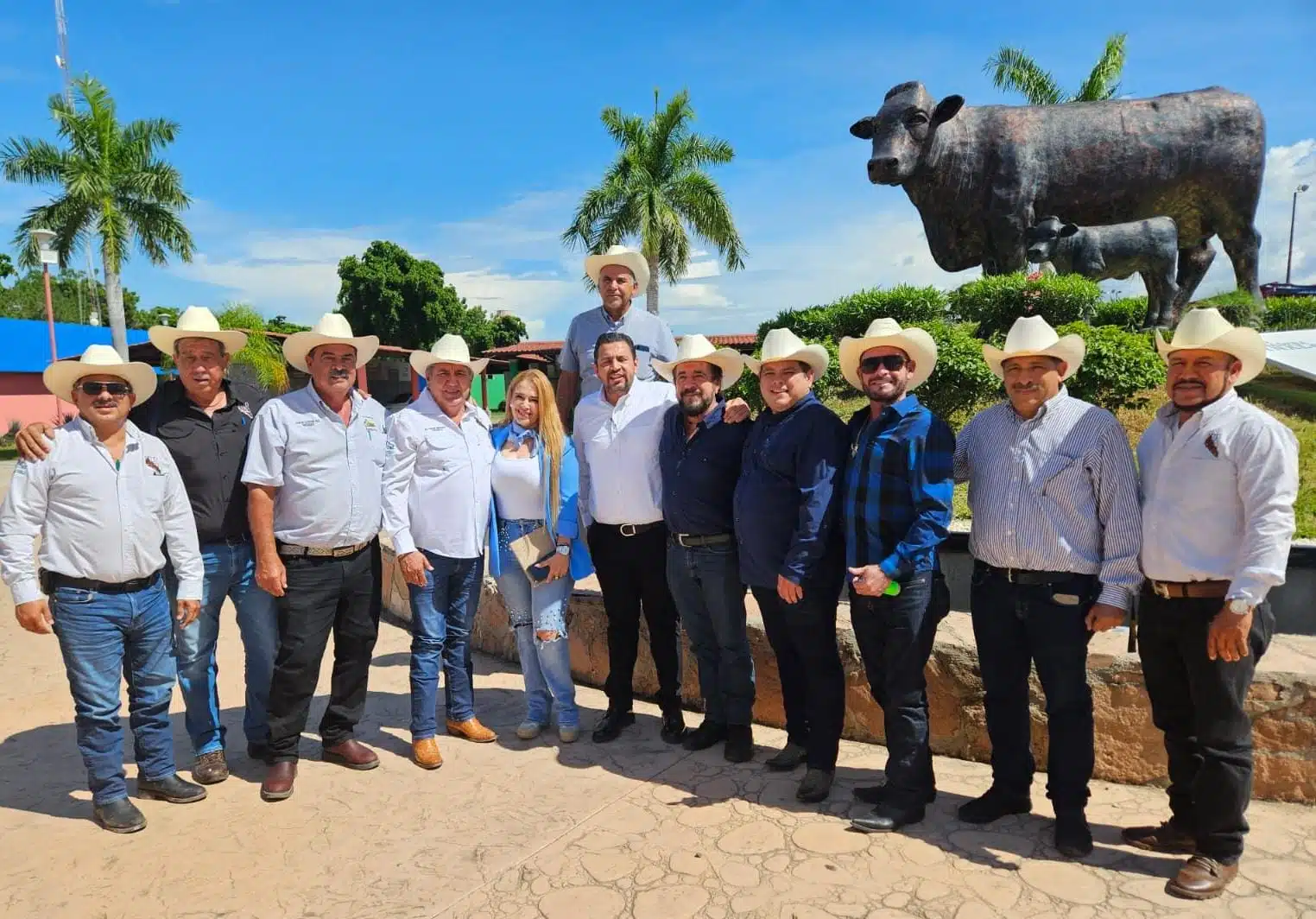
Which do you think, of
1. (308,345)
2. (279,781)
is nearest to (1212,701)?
(279,781)

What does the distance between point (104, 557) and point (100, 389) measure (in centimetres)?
68

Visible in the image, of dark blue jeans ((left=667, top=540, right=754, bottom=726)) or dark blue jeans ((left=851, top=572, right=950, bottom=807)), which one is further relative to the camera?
dark blue jeans ((left=667, top=540, right=754, bottom=726))

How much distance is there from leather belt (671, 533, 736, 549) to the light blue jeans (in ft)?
6.24

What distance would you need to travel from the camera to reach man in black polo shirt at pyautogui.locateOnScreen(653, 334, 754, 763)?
12.1 feet

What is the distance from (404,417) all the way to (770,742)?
2.38m

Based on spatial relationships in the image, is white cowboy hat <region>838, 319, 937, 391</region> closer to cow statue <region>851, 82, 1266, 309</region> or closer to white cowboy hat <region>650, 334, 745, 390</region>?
white cowboy hat <region>650, 334, 745, 390</region>

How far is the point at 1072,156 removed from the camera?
693 centimetres

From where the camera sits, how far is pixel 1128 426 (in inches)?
242

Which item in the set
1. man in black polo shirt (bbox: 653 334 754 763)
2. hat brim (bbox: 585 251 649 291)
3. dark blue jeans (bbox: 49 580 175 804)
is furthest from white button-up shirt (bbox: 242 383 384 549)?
hat brim (bbox: 585 251 649 291)

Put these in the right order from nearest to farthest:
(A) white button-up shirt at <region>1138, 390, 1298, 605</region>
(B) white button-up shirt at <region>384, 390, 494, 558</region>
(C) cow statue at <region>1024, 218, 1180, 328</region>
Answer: (A) white button-up shirt at <region>1138, 390, 1298, 605</region>, (B) white button-up shirt at <region>384, 390, 494, 558</region>, (C) cow statue at <region>1024, 218, 1180, 328</region>

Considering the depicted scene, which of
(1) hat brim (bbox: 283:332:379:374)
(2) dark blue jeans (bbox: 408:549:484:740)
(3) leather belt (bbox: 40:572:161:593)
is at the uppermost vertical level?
(1) hat brim (bbox: 283:332:379:374)

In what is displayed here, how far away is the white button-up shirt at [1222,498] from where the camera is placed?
8.30 feet

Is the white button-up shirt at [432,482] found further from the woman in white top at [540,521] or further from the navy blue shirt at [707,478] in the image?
the navy blue shirt at [707,478]

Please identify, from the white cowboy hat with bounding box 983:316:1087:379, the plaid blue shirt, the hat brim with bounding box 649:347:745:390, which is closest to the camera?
the white cowboy hat with bounding box 983:316:1087:379
